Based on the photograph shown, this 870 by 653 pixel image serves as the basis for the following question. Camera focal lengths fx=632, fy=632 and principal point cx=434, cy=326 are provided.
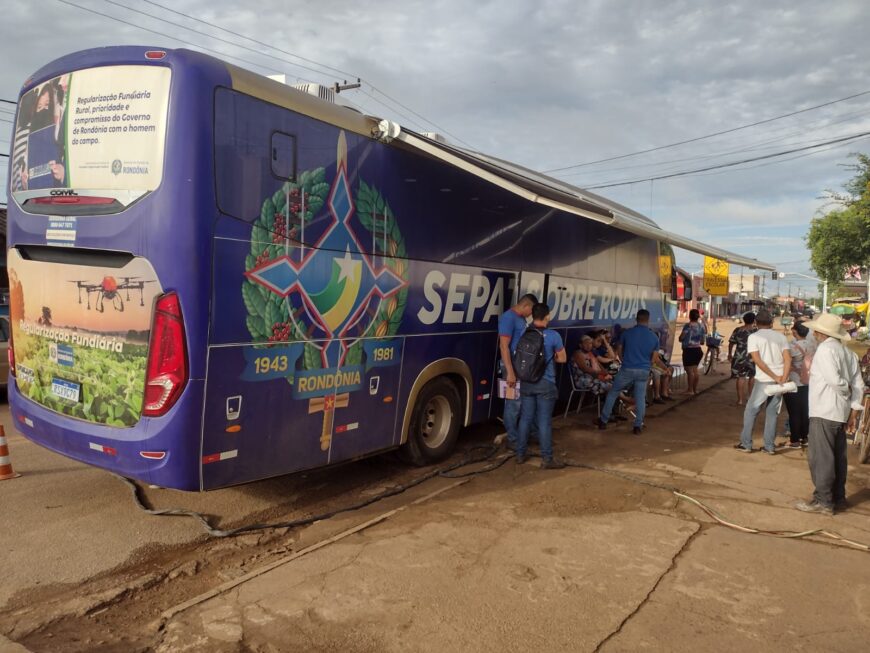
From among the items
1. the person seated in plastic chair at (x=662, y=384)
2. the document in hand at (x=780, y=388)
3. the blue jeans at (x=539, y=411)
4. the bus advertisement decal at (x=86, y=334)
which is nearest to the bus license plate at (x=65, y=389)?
the bus advertisement decal at (x=86, y=334)

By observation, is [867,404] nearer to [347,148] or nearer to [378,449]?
[378,449]

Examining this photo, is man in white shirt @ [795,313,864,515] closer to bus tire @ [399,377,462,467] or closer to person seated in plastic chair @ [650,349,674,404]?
bus tire @ [399,377,462,467]

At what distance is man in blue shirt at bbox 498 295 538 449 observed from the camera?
6.95 metres

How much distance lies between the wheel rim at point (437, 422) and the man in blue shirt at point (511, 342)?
0.72 meters

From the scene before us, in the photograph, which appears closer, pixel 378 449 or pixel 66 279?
pixel 66 279

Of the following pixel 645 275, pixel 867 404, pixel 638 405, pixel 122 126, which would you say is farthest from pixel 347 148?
pixel 645 275

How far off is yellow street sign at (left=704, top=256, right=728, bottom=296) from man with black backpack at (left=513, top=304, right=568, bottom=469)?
9955 millimetres

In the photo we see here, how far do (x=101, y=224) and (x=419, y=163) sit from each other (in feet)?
9.51

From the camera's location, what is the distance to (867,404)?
7391 millimetres

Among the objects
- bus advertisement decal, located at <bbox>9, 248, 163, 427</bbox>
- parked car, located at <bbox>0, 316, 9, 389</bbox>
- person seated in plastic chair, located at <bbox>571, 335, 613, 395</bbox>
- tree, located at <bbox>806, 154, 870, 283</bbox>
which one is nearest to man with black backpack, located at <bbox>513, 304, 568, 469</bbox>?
person seated in plastic chair, located at <bbox>571, 335, 613, 395</bbox>

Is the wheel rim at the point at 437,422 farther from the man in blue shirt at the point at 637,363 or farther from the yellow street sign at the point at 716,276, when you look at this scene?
the yellow street sign at the point at 716,276

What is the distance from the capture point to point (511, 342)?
279 inches

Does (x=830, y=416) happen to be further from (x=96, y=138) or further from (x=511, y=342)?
(x=96, y=138)

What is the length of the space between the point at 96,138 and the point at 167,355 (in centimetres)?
160
